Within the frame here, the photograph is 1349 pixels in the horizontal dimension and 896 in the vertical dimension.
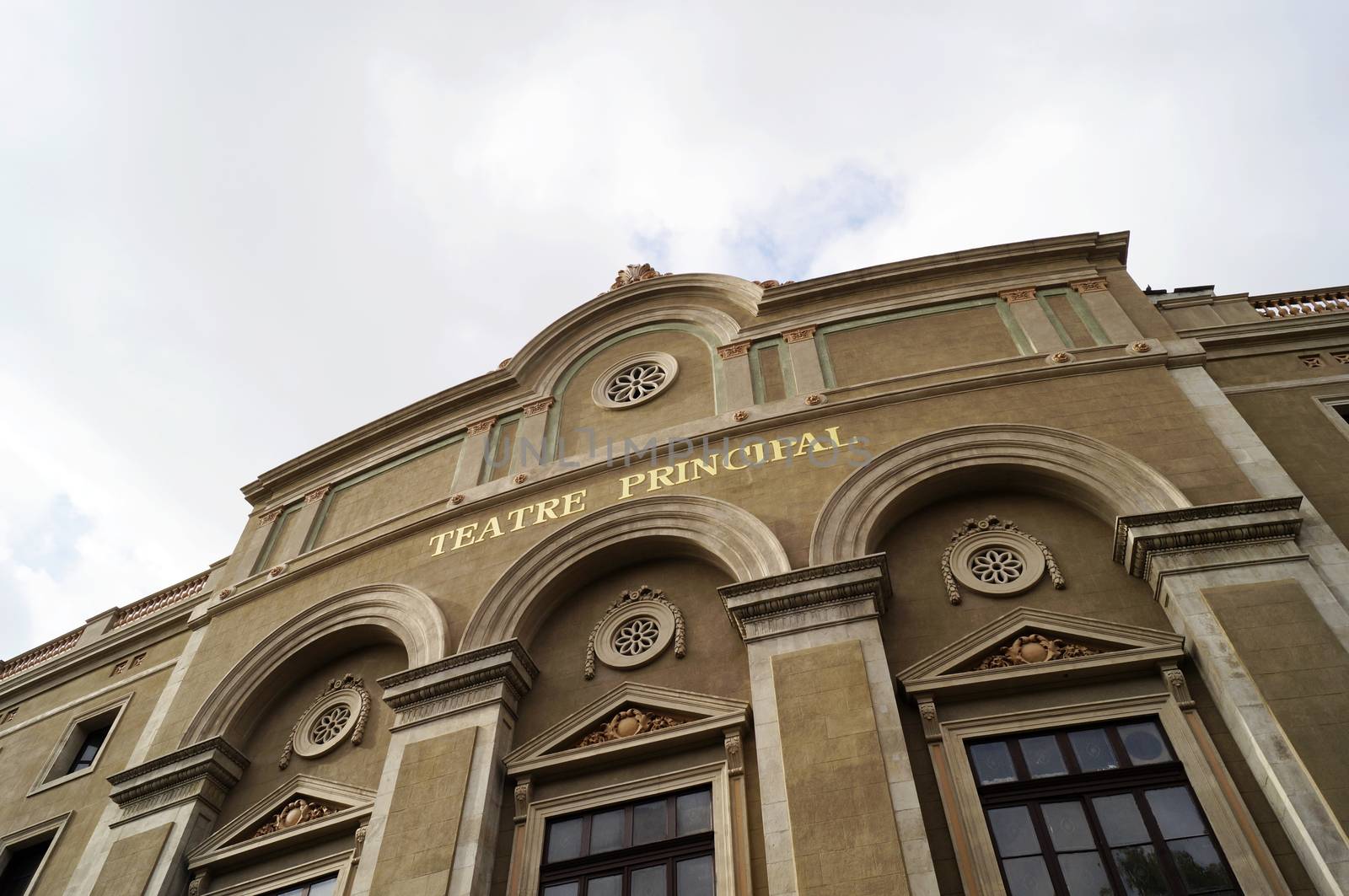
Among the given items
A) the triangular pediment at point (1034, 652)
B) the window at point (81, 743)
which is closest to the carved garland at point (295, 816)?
the window at point (81, 743)

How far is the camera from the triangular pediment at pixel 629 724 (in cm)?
1487

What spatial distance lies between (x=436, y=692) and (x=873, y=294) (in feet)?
40.4

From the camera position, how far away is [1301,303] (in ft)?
66.2

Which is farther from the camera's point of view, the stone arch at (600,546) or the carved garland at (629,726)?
the stone arch at (600,546)

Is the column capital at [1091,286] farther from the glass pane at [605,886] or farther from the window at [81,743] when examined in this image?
the window at [81,743]

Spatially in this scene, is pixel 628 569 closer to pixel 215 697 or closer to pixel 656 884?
pixel 656 884

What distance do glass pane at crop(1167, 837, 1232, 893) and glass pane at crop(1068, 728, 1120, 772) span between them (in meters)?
1.21

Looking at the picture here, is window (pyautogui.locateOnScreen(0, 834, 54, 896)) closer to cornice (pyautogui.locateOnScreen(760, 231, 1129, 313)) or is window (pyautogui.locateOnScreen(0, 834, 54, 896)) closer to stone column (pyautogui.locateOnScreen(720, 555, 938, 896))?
stone column (pyautogui.locateOnScreen(720, 555, 938, 896))

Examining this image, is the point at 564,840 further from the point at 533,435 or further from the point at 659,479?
the point at 533,435

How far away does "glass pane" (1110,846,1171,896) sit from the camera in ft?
38.1

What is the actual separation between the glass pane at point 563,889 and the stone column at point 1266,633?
8982 millimetres

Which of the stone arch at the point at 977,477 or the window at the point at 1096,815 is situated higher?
the stone arch at the point at 977,477

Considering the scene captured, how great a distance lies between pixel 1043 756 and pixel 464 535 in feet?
37.7

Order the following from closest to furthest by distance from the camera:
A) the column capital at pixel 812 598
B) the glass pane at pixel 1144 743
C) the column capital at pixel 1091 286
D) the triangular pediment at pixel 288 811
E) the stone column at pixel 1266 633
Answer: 1. the stone column at pixel 1266 633
2. the glass pane at pixel 1144 743
3. the column capital at pixel 812 598
4. the triangular pediment at pixel 288 811
5. the column capital at pixel 1091 286
